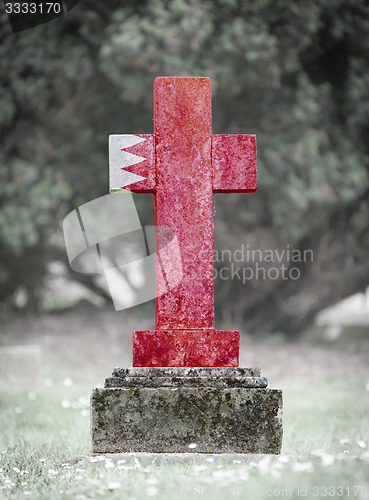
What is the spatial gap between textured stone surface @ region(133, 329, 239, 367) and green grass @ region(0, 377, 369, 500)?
1.80 ft

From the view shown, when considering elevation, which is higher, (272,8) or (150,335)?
(272,8)

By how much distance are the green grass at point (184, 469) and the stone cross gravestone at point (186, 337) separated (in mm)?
167

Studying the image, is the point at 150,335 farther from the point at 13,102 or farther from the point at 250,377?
the point at 13,102

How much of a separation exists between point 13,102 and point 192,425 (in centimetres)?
652

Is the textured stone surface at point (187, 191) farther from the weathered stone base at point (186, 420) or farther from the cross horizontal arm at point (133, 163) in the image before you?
the weathered stone base at point (186, 420)

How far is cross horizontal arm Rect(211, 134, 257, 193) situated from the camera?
3.38 meters

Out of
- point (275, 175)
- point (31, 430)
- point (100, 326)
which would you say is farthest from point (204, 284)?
point (100, 326)

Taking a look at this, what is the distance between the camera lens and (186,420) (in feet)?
9.88

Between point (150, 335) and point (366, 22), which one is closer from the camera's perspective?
point (150, 335)

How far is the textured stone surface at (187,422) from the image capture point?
3004 mm

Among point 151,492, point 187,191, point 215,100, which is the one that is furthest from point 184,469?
point 215,100

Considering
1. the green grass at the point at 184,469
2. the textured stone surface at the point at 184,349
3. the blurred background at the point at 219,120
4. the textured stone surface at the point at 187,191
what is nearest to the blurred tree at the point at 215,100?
the blurred background at the point at 219,120

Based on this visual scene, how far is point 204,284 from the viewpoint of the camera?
3.27 m

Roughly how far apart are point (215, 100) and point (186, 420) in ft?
19.7
